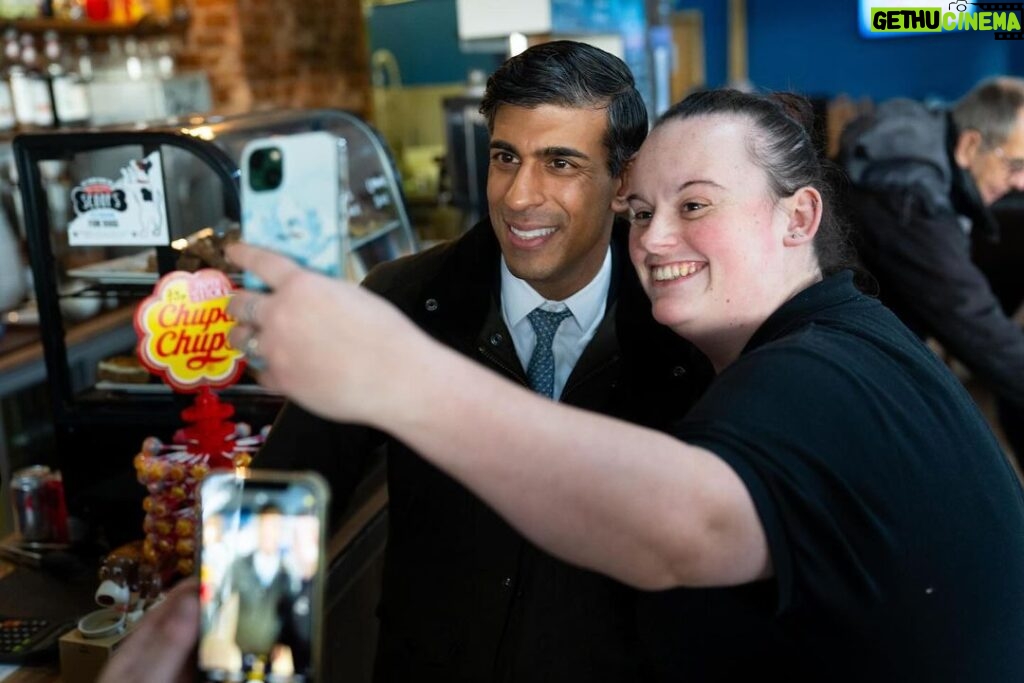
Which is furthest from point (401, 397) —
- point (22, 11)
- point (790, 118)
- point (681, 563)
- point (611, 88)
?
point (22, 11)

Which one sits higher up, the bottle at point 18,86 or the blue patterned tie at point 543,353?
the bottle at point 18,86

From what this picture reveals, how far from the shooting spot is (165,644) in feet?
2.97

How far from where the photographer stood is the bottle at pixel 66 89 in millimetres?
4348

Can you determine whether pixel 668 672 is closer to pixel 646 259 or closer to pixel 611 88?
pixel 646 259

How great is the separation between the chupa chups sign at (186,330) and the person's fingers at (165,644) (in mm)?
832

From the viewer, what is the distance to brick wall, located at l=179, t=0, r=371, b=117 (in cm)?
528

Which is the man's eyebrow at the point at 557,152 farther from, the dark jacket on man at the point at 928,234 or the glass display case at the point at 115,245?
the dark jacket on man at the point at 928,234

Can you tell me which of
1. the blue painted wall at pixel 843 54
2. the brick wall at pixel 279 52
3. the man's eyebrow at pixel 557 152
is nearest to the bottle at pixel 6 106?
the brick wall at pixel 279 52

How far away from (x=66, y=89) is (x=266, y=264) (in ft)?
13.8

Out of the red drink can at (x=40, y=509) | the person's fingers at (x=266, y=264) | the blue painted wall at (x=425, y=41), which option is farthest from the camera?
the blue painted wall at (x=425, y=41)

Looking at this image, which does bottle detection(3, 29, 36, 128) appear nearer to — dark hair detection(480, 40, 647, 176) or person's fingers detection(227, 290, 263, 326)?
dark hair detection(480, 40, 647, 176)

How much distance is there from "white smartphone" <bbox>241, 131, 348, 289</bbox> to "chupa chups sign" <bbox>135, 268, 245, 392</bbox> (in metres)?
0.90

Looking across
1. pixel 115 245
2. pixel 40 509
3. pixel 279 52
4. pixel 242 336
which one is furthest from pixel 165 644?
pixel 279 52

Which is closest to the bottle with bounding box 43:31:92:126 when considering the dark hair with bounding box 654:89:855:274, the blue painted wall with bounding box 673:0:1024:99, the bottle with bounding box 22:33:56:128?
the bottle with bounding box 22:33:56:128
